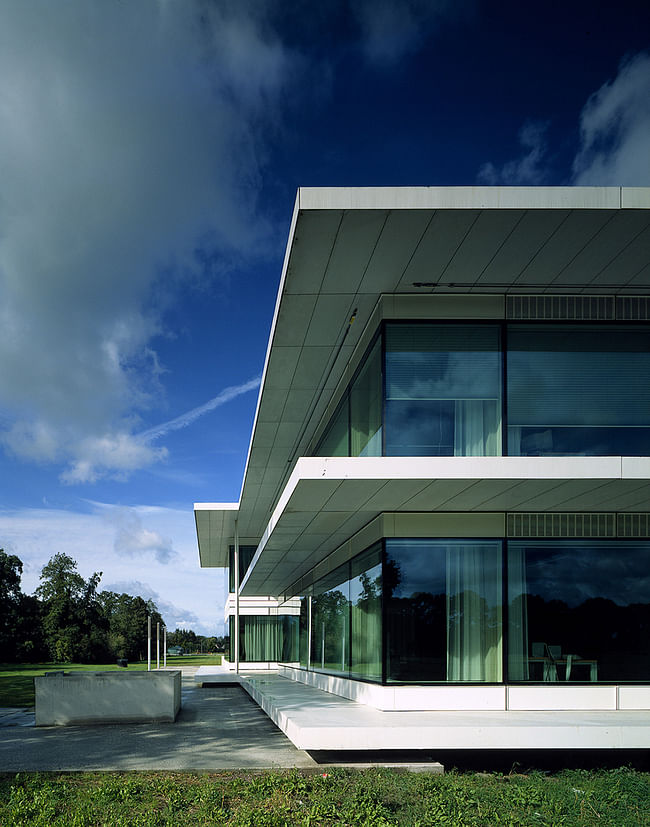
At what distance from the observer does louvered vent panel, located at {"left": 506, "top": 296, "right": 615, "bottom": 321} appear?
11.1 meters

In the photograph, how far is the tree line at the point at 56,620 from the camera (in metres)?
52.5

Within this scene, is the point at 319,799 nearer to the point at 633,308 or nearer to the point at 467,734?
the point at 467,734

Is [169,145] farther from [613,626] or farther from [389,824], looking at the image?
[389,824]

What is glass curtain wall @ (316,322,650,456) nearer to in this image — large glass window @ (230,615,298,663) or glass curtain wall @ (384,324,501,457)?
glass curtain wall @ (384,324,501,457)

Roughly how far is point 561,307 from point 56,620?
51.3m

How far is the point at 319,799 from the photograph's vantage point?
24.0ft

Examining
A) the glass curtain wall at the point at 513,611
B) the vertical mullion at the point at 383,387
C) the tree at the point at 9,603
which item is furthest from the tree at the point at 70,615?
the vertical mullion at the point at 383,387

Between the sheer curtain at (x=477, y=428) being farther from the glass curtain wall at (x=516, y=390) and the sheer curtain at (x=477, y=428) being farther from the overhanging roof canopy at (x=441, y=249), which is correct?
the overhanging roof canopy at (x=441, y=249)

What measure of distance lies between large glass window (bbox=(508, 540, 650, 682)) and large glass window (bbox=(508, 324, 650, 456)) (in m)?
1.59

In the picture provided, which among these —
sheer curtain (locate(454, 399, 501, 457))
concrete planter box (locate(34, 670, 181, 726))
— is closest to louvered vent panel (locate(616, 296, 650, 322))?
sheer curtain (locate(454, 399, 501, 457))

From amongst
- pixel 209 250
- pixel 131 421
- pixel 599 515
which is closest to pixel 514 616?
pixel 599 515

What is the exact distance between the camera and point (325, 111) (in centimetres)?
1664

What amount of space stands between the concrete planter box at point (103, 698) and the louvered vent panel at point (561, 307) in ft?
29.7

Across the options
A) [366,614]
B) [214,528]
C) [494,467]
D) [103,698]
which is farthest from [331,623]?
[214,528]
